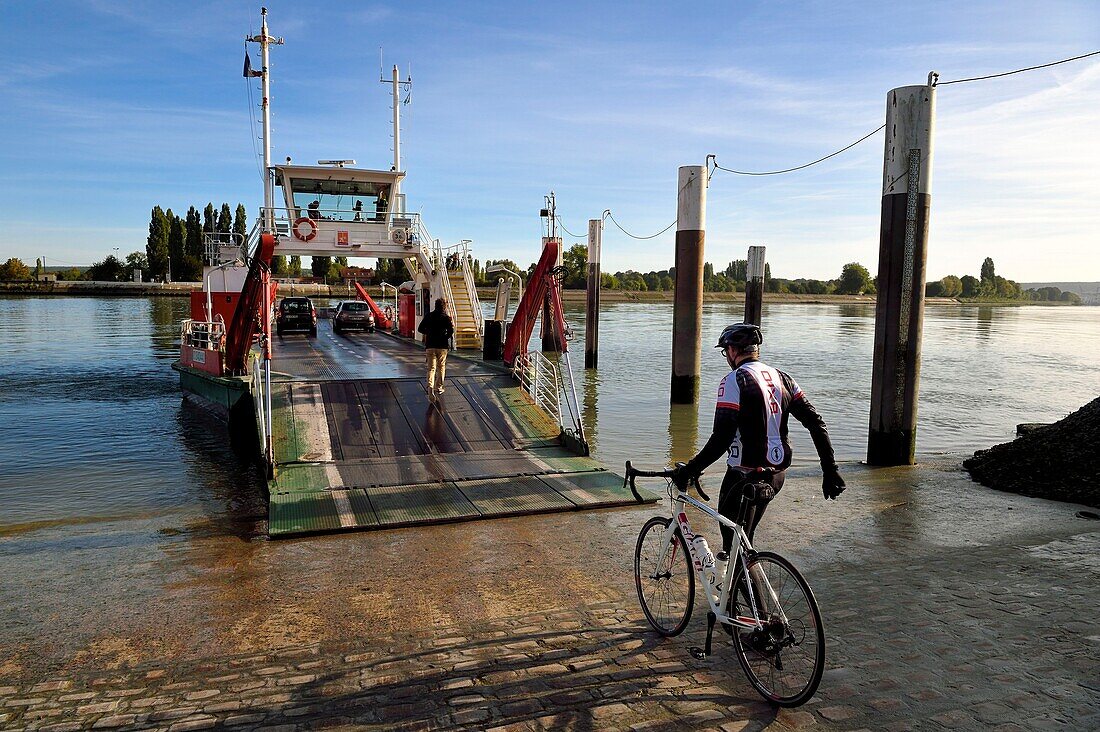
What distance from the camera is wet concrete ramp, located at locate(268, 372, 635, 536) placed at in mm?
8484

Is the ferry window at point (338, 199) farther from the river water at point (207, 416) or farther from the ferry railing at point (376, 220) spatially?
the river water at point (207, 416)

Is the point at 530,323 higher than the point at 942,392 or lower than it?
higher

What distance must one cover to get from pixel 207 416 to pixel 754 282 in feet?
59.1

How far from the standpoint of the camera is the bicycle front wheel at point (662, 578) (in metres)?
5.04

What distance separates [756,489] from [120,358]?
36.5 m

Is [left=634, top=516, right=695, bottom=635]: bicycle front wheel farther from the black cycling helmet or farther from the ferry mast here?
the ferry mast

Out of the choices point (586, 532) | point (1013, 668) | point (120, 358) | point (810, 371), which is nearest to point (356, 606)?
point (586, 532)

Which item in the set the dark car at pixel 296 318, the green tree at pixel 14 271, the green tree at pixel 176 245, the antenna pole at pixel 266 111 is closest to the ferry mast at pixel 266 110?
the antenna pole at pixel 266 111

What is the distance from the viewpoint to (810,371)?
103 feet

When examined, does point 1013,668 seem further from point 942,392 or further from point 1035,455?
point 942,392

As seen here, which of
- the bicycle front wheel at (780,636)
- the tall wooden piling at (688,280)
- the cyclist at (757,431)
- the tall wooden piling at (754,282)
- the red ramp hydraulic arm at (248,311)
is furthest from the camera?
the tall wooden piling at (754,282)

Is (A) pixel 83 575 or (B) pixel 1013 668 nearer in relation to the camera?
(B) pixel 1013 668

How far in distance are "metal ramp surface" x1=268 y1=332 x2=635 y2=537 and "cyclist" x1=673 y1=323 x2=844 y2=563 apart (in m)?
4.31

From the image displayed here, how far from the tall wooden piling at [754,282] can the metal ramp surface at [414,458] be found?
13622mm
